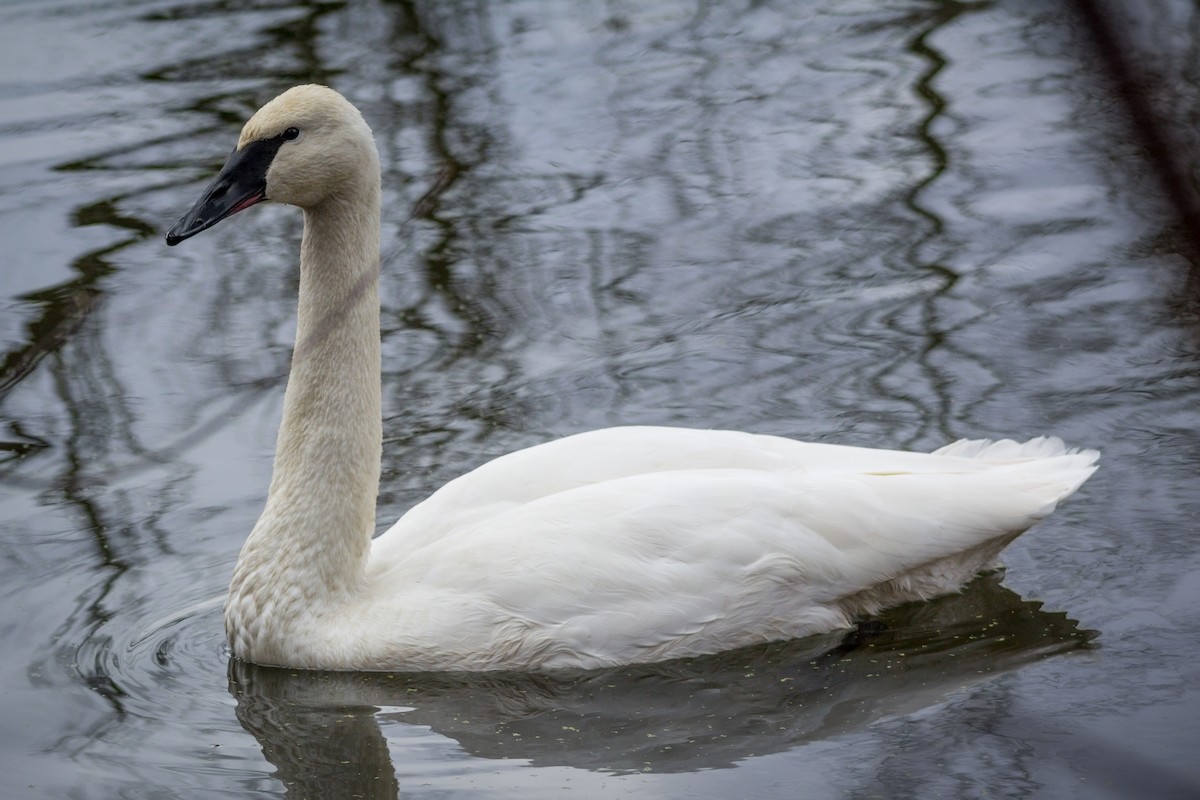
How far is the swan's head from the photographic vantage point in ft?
16.0

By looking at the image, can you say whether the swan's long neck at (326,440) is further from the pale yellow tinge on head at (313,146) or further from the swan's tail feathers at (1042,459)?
the swan's tail feathers at (1042,459)

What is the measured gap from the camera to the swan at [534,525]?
4.74 metres

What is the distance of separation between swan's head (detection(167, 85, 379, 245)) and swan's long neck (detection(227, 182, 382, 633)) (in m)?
0.10

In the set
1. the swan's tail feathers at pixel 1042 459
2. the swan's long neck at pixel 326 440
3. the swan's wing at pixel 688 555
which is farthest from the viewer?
the swan's tail feathers at pixel 1042 459

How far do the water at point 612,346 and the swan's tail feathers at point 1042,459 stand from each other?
0.35 meters

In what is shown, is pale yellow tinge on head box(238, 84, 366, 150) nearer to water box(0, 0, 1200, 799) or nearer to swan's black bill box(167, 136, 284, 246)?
swan's black bill box(167, 136, 284, 246)

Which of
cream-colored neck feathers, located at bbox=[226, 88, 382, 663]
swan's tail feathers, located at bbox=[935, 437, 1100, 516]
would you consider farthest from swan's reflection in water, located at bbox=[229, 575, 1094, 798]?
swan's tail feathers, located at bbox=[935, 437, 1100, 516]

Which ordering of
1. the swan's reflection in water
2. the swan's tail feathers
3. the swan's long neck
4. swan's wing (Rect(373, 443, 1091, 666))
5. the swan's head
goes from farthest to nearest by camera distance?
1. the swan's tail feathers
2. the swan's long neck
3. the swan's head
4. swan's wing (Rect(373, 443, 1091, 666))
5. the swan's reflection in water

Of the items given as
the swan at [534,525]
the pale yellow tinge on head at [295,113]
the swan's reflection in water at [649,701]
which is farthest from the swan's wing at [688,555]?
the pale yellow tinge on head at [295,113]

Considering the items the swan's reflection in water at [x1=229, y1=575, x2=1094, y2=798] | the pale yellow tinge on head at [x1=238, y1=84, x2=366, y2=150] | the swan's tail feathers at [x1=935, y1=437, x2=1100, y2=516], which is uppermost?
the pale yellow tinge on head at [x1=238, y1=84, x2=366, y2=150]

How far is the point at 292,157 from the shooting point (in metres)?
4.86

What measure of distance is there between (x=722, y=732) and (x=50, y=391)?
13.7 feet

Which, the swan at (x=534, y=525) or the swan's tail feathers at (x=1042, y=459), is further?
the swan's tail feathers at (x=1042, y=459)

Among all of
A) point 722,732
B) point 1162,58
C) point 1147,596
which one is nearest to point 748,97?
point 1162,58
